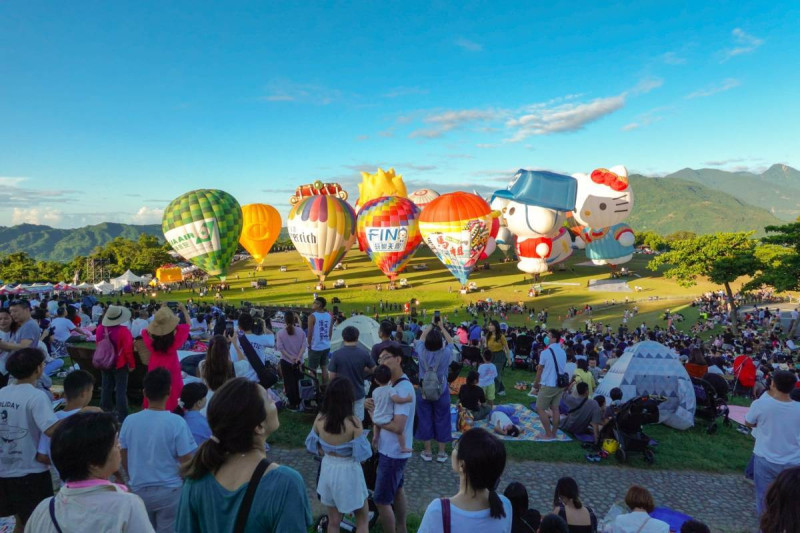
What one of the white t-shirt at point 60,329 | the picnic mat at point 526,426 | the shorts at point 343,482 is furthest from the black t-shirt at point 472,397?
the white t-shirt at point 60,329

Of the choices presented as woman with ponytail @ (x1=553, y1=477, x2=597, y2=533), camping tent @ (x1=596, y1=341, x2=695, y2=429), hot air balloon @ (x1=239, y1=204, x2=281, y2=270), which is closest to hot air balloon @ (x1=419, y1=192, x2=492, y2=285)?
hot air balloon @ (x1=239, y1=204, x2=281, y2=270)

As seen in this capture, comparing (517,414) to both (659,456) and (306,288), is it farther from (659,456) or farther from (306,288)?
(306,288)

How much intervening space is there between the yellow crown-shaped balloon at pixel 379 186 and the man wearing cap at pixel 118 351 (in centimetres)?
5224

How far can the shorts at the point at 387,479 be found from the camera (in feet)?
14.3

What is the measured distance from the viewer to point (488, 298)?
111 ft

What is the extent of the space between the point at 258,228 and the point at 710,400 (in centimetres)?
4488

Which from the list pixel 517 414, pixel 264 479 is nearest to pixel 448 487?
pixel 517 414

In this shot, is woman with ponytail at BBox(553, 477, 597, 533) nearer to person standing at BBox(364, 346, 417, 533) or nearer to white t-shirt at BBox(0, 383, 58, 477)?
person standing at BBox(364, 346, 417, 533)

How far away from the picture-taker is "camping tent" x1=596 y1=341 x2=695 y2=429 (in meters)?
8.41

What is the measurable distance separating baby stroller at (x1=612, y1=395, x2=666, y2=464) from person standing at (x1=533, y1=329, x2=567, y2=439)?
35.5 inches

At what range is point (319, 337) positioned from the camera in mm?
8391

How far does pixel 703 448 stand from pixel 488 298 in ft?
86.5

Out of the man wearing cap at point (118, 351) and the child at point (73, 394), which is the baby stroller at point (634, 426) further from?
the man wearing cap at point (118, 351)

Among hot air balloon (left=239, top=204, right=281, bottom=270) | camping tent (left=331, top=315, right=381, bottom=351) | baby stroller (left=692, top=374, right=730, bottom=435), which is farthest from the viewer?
hot air balloon (left=239, top=204, right=281, bottom=270)
